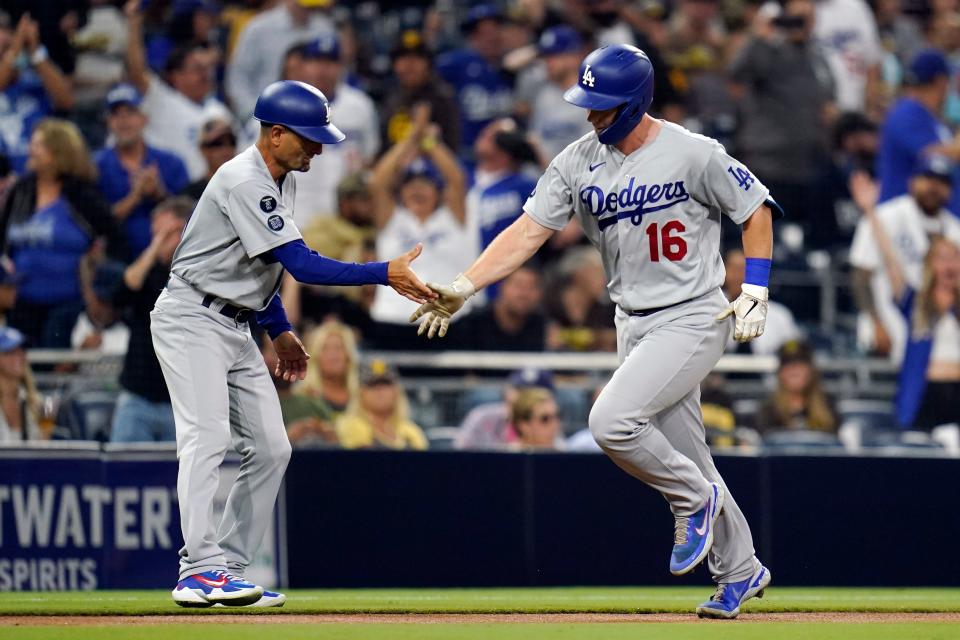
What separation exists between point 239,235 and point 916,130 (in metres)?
6.92

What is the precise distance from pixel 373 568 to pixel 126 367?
1706 millimetres

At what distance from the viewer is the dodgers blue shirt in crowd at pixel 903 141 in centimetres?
1129

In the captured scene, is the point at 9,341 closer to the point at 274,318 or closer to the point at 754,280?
the point at 274,318

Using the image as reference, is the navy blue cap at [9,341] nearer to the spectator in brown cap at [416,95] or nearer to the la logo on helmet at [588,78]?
the spectator in brown cap at [416,95]

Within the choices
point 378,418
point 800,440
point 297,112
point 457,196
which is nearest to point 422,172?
point 457,196

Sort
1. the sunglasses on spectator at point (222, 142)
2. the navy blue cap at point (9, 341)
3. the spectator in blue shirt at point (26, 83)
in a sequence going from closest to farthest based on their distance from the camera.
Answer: the navy blue cap at point (9, 341)
the sunglasses on spectator at point (222, 142)
the spectator in blue shirt at point (26, 83)

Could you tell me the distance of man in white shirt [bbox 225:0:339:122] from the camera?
11.2 metres

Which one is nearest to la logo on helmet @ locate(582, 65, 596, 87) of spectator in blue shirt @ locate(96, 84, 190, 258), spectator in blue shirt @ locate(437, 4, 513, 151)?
spectator in blue shirt @ locate(96, 84, 190, 258)

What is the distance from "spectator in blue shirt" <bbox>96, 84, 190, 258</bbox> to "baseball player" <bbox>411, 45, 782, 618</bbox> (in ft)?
13.8

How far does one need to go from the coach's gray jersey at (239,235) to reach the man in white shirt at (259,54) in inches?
207

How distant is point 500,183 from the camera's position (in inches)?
418

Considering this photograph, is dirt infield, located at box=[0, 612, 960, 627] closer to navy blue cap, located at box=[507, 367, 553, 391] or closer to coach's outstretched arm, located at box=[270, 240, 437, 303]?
coach's outstretched arm, located at box=[270, 240, 437, 303]

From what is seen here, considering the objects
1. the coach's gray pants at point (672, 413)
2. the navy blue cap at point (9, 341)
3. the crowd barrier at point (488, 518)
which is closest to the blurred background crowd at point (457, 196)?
the navy blue cap at point (9, 341)

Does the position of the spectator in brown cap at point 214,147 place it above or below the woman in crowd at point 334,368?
above
